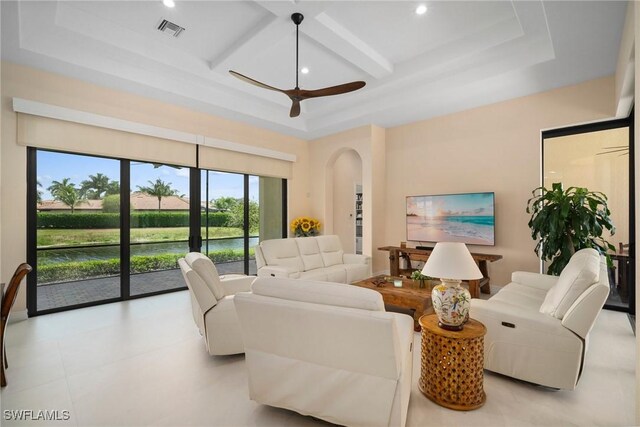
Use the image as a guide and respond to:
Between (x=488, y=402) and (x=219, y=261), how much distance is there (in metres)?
4.54

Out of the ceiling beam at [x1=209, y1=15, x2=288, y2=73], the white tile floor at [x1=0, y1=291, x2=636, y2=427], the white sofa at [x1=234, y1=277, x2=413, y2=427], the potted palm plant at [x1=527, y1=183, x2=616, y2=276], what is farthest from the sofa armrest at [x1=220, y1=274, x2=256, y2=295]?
the potted palm plant at [x1=527, y1=183, x2=616, y2=276]

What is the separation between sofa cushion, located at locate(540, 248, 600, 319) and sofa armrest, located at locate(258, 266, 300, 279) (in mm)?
2767

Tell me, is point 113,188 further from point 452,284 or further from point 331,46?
point 452,284

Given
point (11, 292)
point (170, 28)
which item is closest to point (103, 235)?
point (11, 292)

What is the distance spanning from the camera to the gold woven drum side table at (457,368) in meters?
1.93

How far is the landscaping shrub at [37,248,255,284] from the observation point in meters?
3.87

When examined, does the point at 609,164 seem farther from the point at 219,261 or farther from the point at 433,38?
the point at 219,261

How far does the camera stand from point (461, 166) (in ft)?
16.7

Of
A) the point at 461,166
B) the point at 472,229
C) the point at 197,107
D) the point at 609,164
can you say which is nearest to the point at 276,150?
the point at 197,107

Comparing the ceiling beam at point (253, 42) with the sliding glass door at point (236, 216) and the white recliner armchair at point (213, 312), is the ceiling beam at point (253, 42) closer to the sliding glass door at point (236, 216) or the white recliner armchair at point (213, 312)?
the sliding glass door at point (236, 216)

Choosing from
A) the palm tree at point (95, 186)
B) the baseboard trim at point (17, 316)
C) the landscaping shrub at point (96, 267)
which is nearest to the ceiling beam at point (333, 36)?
the palm tree at point (95, 186)

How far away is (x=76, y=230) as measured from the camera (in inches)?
159

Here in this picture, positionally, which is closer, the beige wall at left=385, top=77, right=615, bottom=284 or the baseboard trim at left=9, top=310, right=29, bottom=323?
the baseboard trim at left=9, top=310, right=29, bottom=323

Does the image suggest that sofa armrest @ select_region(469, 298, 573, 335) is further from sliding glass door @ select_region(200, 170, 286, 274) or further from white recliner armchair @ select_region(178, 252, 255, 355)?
sliding glass door @ select_region(200, 170, 286, 274)
